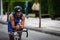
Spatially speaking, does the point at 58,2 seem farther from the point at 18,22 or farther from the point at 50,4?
the point at 18,22

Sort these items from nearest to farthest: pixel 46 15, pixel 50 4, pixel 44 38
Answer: pixel 44 38
pixel 50 4
pixel 46 15

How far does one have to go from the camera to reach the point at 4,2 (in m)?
41.0

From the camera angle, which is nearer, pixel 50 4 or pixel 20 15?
pixel 20 15

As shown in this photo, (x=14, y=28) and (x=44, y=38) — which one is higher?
(x=14, y=28)

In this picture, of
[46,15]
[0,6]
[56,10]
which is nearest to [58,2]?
[56,10]

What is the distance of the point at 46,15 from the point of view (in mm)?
32062

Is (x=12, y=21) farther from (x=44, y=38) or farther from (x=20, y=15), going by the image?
(x=44, y=38)

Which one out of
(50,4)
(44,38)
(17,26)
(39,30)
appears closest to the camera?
(17,26)

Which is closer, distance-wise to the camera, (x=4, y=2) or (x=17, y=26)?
(x=17, y=26)

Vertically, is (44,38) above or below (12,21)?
below

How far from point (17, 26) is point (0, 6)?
29.0m

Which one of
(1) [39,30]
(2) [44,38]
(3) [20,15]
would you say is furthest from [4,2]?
(3) [20,15]

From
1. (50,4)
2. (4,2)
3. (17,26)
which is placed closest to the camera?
(17,26)

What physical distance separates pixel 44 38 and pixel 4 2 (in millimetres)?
26596
